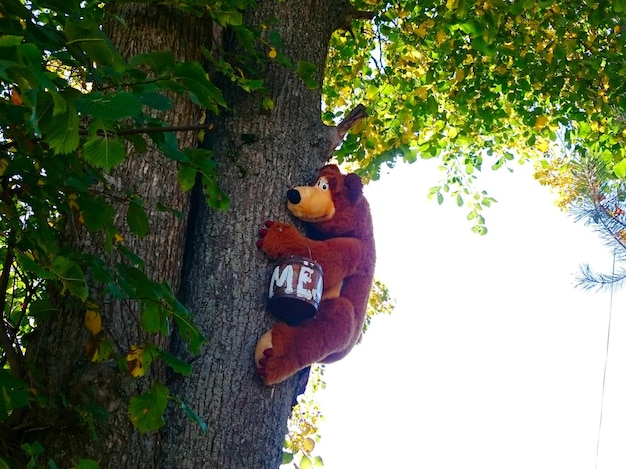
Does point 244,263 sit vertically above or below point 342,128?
below

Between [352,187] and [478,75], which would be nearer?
[352,187]

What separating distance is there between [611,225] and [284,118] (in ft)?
7.94

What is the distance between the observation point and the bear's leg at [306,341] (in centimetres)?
288

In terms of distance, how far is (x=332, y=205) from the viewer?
131 inches

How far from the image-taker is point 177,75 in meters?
1.92

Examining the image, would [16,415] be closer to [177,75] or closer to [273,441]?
[273,441]

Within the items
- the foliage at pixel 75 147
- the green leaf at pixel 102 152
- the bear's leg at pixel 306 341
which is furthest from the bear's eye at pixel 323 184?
the green leaf at pixel 102 152

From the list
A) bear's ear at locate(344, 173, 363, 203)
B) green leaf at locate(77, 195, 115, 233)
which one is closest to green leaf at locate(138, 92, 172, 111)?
green leaf at locate(77, 195, 115, 233)

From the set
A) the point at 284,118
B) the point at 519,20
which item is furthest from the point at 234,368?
the point at 519,20

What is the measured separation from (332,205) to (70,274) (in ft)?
4.94

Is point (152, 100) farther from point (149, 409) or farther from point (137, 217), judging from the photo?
point (149, 409)

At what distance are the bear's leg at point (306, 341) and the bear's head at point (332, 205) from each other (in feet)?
1.02

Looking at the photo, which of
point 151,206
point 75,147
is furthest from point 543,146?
point 75,147

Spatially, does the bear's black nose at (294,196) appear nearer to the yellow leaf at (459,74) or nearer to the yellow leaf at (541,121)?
the yellow leaf at (459,74)
